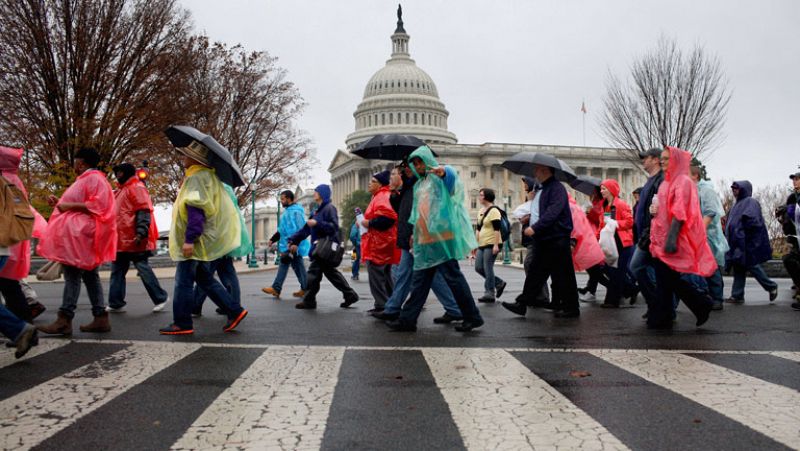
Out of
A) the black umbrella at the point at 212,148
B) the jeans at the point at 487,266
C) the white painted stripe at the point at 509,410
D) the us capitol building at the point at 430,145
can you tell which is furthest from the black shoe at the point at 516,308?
the us capitol building at the point at 430,145

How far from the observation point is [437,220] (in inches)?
269

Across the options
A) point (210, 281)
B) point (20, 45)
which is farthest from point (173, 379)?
point (20, 45)

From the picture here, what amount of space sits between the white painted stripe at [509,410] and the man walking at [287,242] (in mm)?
6831

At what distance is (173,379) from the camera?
459cm

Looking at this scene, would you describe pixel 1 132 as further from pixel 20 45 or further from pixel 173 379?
pixel 173 379

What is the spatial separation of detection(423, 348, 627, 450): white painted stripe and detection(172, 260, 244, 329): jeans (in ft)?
8.31

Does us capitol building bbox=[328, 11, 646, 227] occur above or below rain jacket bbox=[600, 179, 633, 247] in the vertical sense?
above

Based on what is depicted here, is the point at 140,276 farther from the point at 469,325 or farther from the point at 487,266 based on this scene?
the point at 487,266

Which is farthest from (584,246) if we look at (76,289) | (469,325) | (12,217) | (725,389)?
(12,217)

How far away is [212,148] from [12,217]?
5.61 ft

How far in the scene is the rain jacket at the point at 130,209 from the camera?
344 inches

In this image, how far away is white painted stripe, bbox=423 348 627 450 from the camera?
320 cm

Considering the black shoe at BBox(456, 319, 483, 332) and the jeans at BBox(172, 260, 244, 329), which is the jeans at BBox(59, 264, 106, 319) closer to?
the jeans at BBox(172, 260, 244, 329)

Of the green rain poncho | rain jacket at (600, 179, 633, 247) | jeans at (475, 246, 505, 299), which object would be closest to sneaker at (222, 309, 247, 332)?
the green rain poncho
